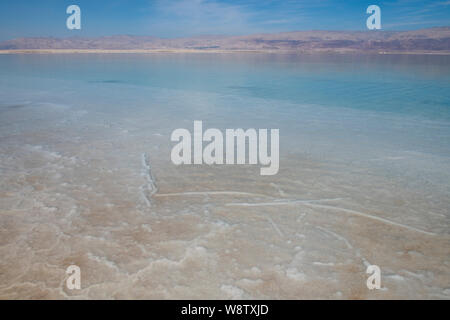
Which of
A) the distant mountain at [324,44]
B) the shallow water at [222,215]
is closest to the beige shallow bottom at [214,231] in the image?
the shallow water at [222,215]

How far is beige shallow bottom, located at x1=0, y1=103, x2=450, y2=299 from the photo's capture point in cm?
251

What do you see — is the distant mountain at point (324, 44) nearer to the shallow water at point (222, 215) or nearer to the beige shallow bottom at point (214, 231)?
the shallow water at point (222, 215)

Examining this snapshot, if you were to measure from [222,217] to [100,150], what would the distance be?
10.5ft

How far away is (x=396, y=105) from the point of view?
10570mm

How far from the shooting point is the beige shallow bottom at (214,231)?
2514mm

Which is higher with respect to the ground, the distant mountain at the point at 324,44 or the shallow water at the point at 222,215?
the distant mountain at the point at 324,44

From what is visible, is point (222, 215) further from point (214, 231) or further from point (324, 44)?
point (324, 44)

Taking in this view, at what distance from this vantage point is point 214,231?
3.26 meters

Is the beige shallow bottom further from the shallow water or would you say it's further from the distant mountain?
the distant mountain

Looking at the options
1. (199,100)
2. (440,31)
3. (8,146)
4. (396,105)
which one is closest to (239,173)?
(8,146)

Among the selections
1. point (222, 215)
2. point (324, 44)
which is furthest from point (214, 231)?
point (324, 44)

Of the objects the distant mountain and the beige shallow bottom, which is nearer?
the beige shallow bottom

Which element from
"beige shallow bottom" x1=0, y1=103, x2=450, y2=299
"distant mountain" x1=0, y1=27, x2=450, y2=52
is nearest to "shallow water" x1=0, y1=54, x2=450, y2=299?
"beige shallow bottom" x1=0, y1=103, x2=450, y2=299
